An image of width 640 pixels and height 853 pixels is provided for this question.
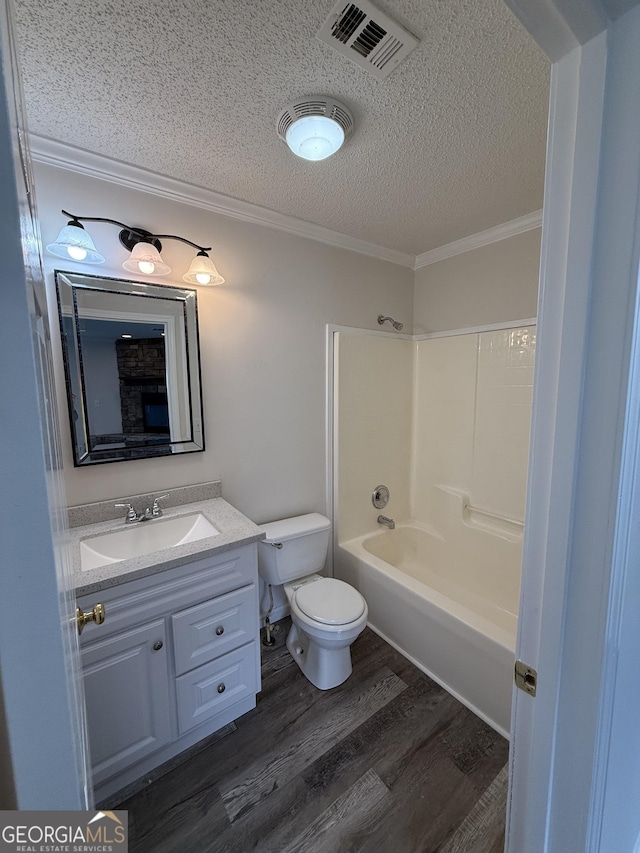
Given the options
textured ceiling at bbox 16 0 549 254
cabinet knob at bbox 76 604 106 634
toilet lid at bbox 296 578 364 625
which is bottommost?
toilet lid at bbox 296 578 364 625

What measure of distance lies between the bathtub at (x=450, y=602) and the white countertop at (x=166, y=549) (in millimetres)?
959

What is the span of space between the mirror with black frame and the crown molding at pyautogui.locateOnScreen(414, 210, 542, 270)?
5.60 feet

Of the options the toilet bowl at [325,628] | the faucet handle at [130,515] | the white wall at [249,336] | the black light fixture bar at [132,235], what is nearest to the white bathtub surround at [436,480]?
the white wall at [249,336]

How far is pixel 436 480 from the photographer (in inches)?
102

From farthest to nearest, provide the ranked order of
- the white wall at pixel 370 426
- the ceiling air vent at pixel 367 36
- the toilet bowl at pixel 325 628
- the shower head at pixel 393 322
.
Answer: the shower head at pixel 393 322, the white wall at pixel 370 426, the toilet bowl at pixel 325 628, the ceiling air vent at pixel 367 36

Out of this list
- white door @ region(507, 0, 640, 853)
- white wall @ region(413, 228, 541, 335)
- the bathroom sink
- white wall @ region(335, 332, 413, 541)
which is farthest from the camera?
white wall @ region(335, 332, 413, 541)

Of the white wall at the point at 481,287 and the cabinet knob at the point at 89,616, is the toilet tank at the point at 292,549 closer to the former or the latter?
the cabinet knob at the point at 89,616

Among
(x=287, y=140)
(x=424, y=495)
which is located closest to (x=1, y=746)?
(x=287, y=140)

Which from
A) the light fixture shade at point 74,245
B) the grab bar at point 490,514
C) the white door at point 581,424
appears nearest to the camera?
the white door at point 581,424

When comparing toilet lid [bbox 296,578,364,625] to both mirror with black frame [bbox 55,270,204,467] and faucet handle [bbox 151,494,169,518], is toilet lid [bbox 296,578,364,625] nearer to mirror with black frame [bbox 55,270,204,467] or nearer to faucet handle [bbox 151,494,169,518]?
Result: faucet handle [bbox 151,494,169,518]

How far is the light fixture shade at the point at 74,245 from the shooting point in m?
1.29

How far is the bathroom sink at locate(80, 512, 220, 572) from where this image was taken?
4.61 ft

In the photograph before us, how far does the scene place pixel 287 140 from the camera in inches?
49.1

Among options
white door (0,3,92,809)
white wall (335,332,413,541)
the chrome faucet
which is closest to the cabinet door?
the chrome faucet
